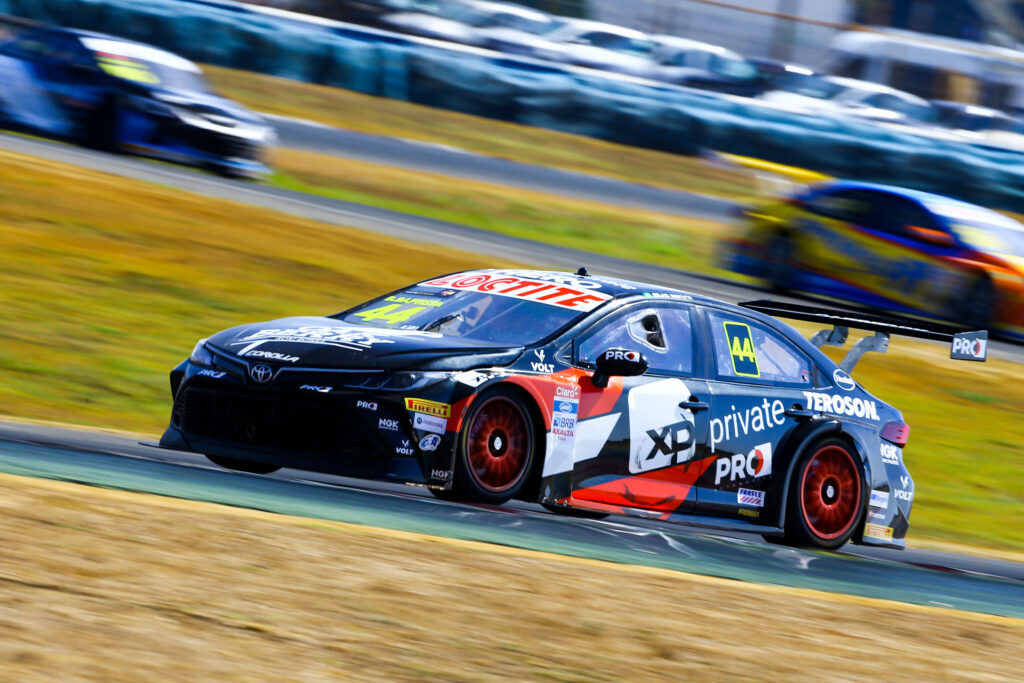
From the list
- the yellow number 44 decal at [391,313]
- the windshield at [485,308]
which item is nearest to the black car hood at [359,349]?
the windshield at [485,308]

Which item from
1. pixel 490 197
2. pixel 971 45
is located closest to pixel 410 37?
pixel 490 197

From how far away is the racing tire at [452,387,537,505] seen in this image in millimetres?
7156

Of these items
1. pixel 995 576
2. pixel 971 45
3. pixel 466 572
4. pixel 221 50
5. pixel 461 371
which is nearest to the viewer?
pixel 466 572

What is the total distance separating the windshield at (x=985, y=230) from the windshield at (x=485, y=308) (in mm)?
9923

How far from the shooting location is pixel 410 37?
1019 inches

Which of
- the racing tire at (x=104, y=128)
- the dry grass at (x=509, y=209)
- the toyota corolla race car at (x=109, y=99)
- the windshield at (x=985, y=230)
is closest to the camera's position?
the windshield at (x=985, y=230)

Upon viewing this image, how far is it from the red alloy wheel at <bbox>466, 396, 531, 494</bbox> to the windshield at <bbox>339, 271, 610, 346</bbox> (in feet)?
1.34

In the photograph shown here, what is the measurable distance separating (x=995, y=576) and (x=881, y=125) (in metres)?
19.0

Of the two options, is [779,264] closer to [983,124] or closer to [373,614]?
[983,124]

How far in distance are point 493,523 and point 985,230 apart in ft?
39.8

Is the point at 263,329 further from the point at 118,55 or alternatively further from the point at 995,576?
the point at 118,55

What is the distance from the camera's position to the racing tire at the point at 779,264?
18234 millimetres

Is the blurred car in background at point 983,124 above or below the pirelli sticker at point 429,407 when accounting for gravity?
above

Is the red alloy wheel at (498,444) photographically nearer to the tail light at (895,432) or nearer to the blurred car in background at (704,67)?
the tail light at (895,432)
